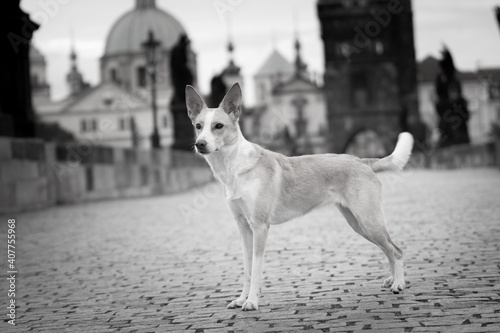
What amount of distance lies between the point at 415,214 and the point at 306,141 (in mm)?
114631

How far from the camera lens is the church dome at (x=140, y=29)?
363ft

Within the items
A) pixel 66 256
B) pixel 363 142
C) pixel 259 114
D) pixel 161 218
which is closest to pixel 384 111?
pixel 363 142

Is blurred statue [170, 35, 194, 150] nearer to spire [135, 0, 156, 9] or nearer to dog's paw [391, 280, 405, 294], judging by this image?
dog's paw [391, 280, 405, 294]

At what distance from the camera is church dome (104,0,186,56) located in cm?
11056

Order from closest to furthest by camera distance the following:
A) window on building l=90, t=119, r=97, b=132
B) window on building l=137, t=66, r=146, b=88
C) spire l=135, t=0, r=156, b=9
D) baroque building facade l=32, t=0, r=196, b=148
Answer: baroque building facade l=32, t=0, r=196, b=148 < window on building l=90, t=119, r=97, b=132 < spire l=135, t=0, r=156, b=9 < window on building l=137, t=66, r=146, b=88

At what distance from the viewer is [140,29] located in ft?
370

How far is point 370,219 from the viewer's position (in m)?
6.23

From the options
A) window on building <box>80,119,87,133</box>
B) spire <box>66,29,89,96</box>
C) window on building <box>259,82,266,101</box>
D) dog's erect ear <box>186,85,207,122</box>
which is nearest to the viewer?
dog's erect ear <box>186,85,207,122</box>

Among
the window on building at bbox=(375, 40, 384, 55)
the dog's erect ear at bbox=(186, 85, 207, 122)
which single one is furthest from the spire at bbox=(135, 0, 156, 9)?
the dog's erect ear at bbox=(186, 85, 207, 122)

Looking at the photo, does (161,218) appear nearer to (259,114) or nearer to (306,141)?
(306,141)

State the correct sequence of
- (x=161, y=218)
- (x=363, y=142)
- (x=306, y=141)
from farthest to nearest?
(x=306, y=141), (x=363, y=142), (x=161, y=218)

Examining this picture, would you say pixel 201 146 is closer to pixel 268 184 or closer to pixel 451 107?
pixel 268 184

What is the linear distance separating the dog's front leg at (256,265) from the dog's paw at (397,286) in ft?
3.36

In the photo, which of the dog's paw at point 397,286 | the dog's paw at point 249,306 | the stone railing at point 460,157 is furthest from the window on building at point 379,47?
the dog's paw at point 249,306
